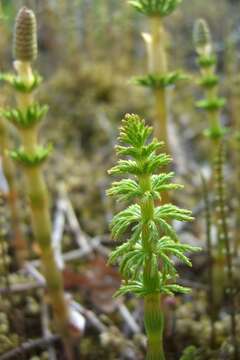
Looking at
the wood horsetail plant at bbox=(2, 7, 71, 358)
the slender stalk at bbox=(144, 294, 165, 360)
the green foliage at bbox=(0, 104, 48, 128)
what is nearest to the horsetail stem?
the wood horsetail plant at bbox=(2, 7, 71, 358)

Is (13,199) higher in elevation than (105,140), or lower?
lower


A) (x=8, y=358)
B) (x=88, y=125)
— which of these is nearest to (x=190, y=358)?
(x=8, y=358)

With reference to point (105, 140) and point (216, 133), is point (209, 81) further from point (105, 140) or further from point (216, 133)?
point (105, 140)

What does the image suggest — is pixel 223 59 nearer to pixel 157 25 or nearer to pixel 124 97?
pixel 124 97

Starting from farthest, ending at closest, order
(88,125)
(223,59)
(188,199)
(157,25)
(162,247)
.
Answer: (223,59) < (88,125) < (188,199) < (157,25) < (162,247)

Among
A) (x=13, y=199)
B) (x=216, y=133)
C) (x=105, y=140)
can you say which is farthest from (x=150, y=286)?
(x=105, y=140)

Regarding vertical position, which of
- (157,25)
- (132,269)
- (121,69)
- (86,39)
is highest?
(86,39)
